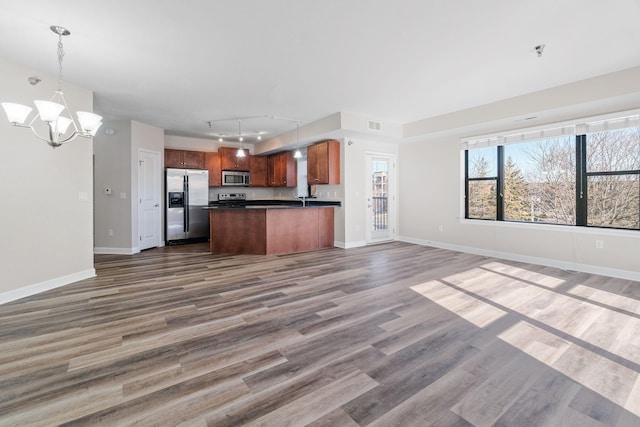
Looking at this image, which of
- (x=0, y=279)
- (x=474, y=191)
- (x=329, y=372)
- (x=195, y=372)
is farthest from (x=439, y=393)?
(x=474, y=191)

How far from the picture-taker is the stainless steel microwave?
7.73m

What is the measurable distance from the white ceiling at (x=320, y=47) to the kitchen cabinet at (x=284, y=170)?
9.94 feet

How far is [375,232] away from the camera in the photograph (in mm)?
6695

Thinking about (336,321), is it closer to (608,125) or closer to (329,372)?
(329,372)

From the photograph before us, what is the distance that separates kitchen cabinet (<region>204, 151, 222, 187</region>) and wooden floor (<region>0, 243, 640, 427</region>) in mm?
4087

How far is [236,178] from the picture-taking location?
25.9 feet

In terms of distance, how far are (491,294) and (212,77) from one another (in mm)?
4429

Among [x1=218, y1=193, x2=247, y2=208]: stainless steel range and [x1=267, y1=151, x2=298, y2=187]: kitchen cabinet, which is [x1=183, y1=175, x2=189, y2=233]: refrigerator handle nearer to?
[x1=218, y1=193, x2=247, y2=208]: stainless steel range

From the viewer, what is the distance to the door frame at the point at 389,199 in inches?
253

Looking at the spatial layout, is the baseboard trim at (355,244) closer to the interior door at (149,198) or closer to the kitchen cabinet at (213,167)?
the kitchen cabinet at (213,167)

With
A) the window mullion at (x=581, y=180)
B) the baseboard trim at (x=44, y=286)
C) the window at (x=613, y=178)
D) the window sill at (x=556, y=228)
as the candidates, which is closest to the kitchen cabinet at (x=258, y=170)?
the baseboard trim at (x=44, y=286)

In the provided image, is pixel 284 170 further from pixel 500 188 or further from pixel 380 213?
pixel 500 188

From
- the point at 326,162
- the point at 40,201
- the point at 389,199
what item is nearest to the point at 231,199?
the point at 326,162

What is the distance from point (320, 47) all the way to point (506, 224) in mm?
4430
